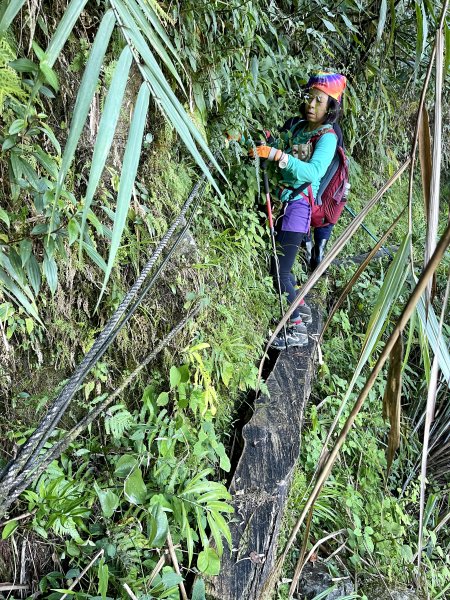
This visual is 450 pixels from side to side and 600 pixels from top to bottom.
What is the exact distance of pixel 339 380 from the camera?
146 inches

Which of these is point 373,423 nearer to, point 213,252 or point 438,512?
point 438,512

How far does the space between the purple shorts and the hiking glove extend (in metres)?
0.41

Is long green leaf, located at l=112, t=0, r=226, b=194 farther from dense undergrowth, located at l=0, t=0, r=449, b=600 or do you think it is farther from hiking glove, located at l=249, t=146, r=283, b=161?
hiking glove, located at l=249, t=146, r=283, b=161

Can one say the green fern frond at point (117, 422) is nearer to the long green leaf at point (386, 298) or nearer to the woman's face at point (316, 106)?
the long green leaf at point (386, 298)

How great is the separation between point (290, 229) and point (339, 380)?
1.35 meters

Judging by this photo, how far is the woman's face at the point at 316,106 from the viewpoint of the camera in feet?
9.57

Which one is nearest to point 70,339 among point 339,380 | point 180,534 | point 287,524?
point 180,534

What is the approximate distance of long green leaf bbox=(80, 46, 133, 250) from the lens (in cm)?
76

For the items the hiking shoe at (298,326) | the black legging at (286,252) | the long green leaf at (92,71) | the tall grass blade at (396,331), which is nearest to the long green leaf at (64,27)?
the long green leaf at (92,71)

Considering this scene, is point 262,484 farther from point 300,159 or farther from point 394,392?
point 300,159

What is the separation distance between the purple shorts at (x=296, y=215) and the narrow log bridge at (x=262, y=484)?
97cm

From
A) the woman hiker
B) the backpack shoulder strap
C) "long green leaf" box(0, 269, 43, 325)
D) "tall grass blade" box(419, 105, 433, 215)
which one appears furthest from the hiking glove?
"tall grass blade" box(419, 105, 433, 215)

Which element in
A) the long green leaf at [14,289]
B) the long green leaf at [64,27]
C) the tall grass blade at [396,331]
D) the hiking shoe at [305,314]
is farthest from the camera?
the hiking shoe at [305,314]

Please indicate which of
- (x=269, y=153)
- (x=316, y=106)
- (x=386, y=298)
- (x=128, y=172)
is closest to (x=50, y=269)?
(x=128, y=172)
